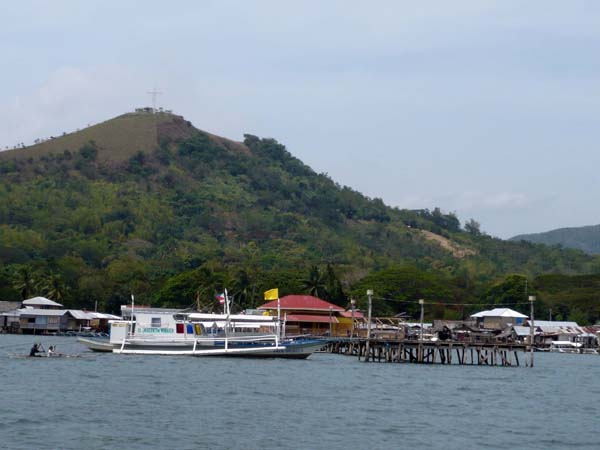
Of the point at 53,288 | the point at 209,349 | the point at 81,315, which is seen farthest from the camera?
the point at 53,288

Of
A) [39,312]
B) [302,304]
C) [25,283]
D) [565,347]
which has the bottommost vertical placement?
[565,347]

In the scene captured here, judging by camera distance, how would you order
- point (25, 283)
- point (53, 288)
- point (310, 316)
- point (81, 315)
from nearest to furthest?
point (310, 316) < point (81, 315) < point (25, 283) < point (53, 288)

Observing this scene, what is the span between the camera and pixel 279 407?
51938 mm

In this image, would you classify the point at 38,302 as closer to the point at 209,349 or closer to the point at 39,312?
the point at 39,312

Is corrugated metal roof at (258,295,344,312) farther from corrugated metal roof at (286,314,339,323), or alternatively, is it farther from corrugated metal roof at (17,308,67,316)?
corrugated metal roof at (17,308,67,316)

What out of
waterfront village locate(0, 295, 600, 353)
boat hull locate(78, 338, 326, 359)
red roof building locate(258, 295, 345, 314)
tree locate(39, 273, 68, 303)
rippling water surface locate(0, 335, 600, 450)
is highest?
tree locate(39, 273, 68, 303)

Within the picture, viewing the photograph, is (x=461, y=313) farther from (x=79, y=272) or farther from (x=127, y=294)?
(x=79, y=272)

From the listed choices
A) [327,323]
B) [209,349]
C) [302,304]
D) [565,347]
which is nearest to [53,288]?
[302,304]

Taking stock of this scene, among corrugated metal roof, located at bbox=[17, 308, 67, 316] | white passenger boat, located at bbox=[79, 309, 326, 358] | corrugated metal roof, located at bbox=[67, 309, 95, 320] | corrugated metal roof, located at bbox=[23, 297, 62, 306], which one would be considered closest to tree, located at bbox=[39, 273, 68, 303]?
corrugated metal roof, located at bbox=[23, 297, 62, 306]

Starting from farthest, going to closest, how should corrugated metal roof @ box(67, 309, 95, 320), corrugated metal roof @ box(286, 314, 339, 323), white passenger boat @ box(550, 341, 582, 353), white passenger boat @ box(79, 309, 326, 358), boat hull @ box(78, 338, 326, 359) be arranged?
corrugated metal roof @ box(67, 309, 95, 320)
white passenger boat @ box(550, 341, 582, 353)
corrugated metal roof @ box(286, 314, 339, 323)
white passenger boat @ box(79, 309, 326, 358)
boat hull @ box(78, 338, 326, 359)

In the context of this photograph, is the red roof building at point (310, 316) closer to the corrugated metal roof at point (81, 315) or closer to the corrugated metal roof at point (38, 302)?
the corrugated metal roof at point (81, 315)

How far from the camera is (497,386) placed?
2726 inches

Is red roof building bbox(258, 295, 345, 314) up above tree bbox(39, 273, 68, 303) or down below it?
below

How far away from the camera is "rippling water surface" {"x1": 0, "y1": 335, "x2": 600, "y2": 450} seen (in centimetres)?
4222
